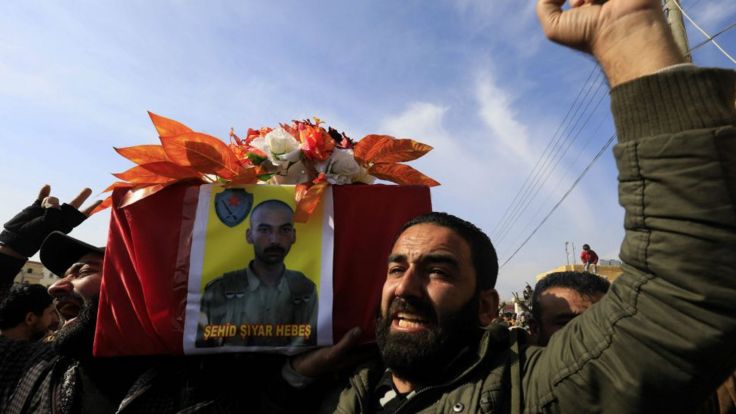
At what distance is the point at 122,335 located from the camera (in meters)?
1.95

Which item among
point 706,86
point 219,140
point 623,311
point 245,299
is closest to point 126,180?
point 219,140

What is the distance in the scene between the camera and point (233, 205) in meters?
2.03

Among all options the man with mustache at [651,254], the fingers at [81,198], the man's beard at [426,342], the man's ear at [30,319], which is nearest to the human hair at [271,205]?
the man's beard at [426,342]

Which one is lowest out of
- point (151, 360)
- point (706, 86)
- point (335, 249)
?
point (151, 360)

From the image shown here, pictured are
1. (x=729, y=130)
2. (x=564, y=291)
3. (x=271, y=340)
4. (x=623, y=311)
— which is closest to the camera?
(x=729, y=130)

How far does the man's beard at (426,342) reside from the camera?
5.26 feet

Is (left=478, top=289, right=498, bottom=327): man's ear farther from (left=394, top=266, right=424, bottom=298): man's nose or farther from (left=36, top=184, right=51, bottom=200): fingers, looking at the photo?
(left=36, top=184, right=51, bottom=200): fingers

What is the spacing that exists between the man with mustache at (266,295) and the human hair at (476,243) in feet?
1.72

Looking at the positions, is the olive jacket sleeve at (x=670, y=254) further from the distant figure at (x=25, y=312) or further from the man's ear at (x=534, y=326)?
the distant figure at (x=25, y=312)

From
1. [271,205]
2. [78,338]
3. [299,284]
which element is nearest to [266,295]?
[299,284]

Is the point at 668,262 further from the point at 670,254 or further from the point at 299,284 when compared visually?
the point at 299,284

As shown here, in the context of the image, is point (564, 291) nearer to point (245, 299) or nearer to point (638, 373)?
point (638, 373)

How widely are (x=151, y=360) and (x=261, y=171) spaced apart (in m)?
1.11

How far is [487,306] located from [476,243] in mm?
273
